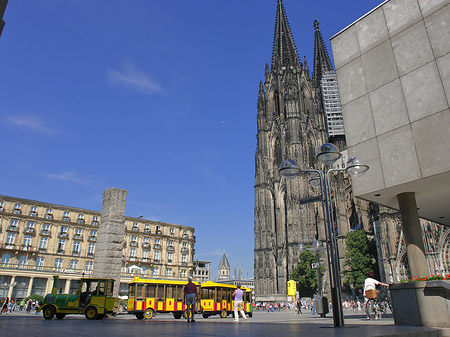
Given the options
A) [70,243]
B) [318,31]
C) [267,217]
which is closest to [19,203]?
[70,243]

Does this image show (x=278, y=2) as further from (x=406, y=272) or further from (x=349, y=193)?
(x=406, y=272)

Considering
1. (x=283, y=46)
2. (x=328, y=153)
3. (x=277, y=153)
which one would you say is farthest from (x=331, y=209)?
(x=283, y=46)

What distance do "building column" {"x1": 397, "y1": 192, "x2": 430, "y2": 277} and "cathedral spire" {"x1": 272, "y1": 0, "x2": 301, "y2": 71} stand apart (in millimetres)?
65529

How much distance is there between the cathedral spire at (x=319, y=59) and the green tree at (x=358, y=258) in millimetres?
45795

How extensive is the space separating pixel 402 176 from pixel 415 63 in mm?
3449

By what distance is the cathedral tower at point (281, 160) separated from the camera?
183ft

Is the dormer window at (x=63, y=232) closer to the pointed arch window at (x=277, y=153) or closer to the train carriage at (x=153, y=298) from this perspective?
the train carriage at (x=153, y=298)

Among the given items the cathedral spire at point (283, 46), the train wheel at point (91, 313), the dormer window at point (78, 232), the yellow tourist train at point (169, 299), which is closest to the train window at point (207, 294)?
the yellow tourist train at point (169, 299)

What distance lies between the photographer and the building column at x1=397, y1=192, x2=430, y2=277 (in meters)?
9.74

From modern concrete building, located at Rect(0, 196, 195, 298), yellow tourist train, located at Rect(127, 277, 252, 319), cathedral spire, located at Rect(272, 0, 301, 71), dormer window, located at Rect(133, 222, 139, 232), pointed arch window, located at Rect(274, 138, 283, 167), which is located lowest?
yellow tourist train, located at Rect(127, 277, 252, 319)

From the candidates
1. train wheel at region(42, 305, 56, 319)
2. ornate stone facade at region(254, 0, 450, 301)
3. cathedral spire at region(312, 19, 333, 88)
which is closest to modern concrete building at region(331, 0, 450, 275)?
train wheel at region(42, 305, 56, 319)

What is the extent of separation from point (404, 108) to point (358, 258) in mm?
38366

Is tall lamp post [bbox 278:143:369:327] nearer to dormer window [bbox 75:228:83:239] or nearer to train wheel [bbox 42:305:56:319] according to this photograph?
train wheel [bbox 42:305:56:319]

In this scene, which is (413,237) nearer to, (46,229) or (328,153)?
(328,153)
